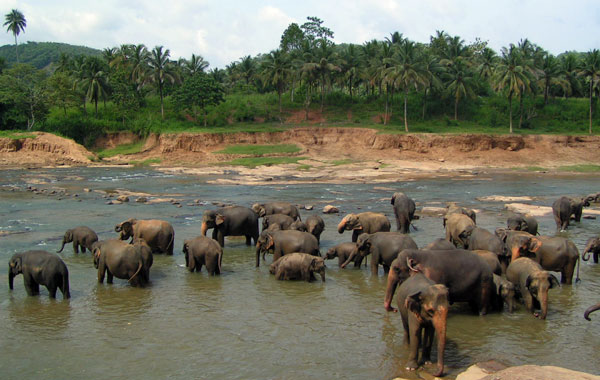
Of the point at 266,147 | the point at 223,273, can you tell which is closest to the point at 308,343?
the point at 223,273

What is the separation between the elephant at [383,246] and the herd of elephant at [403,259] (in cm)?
2

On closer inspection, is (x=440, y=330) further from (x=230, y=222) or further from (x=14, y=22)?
(x=14, y=22)

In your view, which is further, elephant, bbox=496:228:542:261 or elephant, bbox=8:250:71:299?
elephant, bbox=496:228:542:261

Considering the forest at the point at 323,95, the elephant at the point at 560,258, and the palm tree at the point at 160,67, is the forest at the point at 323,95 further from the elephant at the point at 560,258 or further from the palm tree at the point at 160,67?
the elephant at the point at 560,258

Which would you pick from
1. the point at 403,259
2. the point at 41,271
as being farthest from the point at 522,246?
the point at 41,271

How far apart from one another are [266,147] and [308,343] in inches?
1749

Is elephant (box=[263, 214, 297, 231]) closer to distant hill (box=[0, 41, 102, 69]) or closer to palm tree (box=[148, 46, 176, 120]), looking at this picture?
palm tree (box=[148, 46, 176, 120])

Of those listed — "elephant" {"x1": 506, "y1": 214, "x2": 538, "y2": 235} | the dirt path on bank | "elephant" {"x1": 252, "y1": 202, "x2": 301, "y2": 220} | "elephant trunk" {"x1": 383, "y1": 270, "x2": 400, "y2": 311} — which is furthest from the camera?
the dirt path on bank

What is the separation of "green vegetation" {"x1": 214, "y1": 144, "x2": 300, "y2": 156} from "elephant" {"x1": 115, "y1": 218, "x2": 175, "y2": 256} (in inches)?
1417

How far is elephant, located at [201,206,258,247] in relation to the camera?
15.8m

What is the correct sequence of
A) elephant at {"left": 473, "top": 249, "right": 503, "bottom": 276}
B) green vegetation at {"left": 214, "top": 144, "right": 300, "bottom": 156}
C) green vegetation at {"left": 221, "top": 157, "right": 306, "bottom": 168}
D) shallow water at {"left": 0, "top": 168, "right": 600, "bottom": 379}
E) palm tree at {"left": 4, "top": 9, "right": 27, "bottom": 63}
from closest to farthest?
shallow water at {"left": 0, "top": 168, "right": 600, "bottom": 379}, elephant at {"left": 473, "top": 249, "right": 503, "bottom": 276}, green vegetation at {"left": 221, "top": 157, "right": 306, "bottom": 168}, green vegetation at {"left": 214, "top": 144, "right": 300, "bottom": 156}, palm tree at {"left": 4, "top": 9, "right": 27, "bottom": 63}

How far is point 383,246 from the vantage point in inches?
488

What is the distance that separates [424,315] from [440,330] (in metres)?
0.34

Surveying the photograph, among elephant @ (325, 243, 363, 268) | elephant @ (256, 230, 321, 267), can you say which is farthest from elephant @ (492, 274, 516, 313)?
elephant @ (256, 230, 321, 267)
